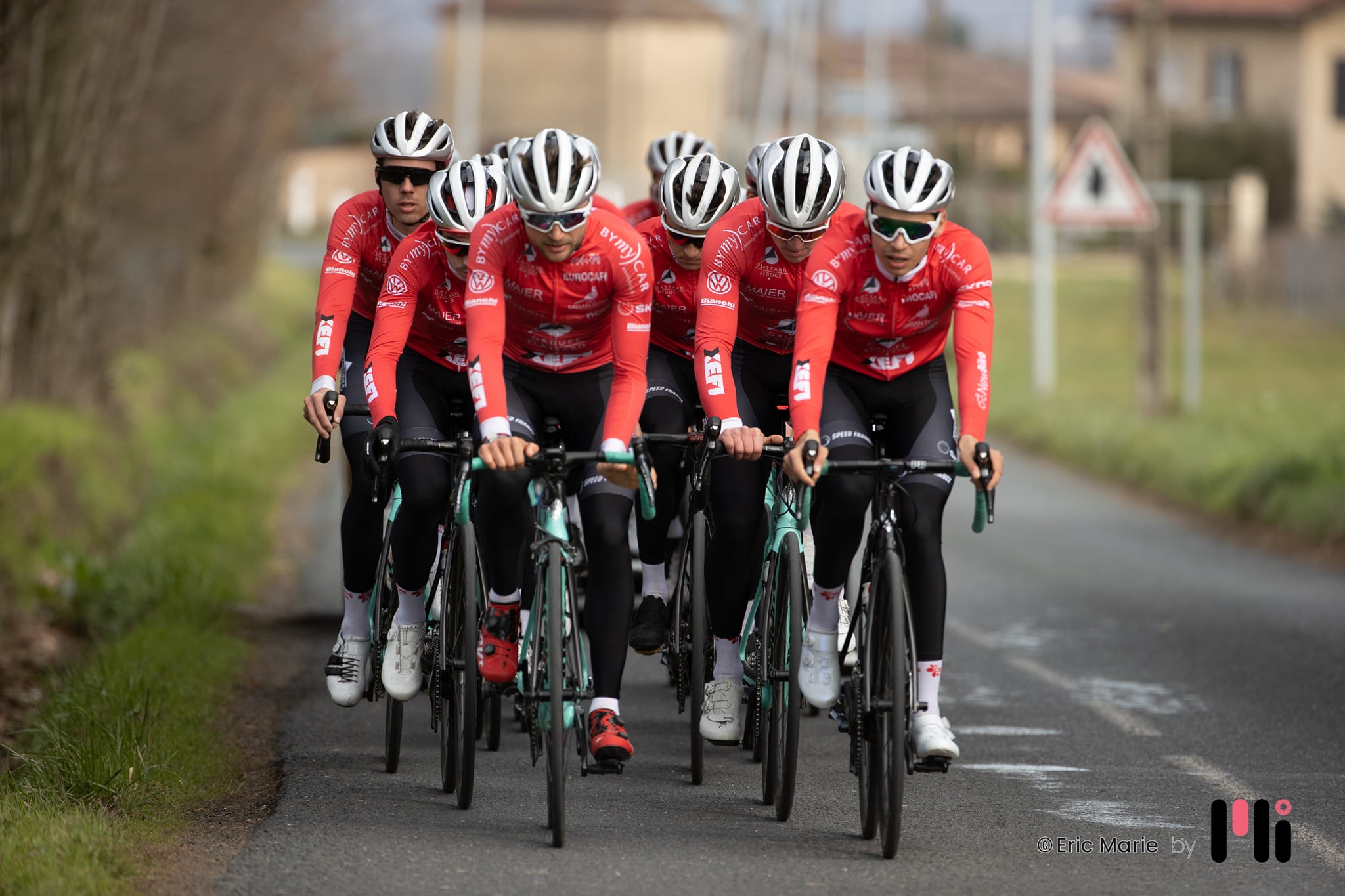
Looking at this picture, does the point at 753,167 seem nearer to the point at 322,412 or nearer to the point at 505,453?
the point at 322,412

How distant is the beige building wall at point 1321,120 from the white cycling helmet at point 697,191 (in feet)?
131

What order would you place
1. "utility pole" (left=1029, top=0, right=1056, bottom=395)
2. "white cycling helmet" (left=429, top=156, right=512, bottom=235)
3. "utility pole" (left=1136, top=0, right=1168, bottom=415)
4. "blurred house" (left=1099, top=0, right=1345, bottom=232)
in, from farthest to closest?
"blurred house" (left=1099, top=0, right=1345, bottom=232), "utility pole" (left=1029, top=0, right=1056, bottom=395), "utility pole" (left=1136, top=0, right=1168, bottom=415), "white cycling helmet" (left=429, top=156, right=512, bottom=235)

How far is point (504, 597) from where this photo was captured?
6.77 metres

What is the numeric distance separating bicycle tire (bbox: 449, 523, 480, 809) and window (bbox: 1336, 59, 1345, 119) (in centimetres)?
4318

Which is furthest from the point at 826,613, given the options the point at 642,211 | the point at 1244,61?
the point at 1244,61

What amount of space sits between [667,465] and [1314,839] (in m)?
3.05

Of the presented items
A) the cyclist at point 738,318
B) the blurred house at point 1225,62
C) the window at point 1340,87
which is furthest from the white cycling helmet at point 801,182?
the blurred house at point 1225,62

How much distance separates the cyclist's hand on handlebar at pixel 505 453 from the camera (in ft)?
20.1

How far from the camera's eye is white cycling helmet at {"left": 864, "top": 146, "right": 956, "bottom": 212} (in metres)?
6.21

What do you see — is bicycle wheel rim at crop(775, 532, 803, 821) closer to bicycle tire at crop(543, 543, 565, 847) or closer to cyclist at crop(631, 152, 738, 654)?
bicycle tire at crop(543, 543, 565, 847)

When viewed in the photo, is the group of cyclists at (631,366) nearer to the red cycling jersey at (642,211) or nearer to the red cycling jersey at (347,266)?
the red cycling jersey at (347,266)

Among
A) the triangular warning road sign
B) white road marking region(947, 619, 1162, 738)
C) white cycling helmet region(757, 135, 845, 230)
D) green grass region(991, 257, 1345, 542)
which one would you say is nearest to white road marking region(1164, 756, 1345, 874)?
white road marking region(947, 619, 1162, 738)

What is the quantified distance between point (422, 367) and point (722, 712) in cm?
183

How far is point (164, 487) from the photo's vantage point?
16.1 metres
